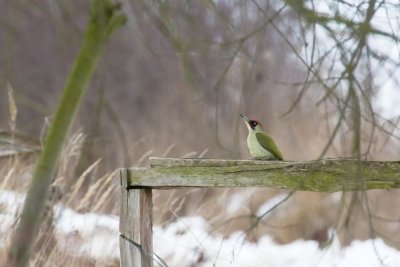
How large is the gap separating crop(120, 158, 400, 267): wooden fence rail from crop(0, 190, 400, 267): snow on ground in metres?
0.74

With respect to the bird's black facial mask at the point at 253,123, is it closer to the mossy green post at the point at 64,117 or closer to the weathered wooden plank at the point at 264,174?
the weathered wooden plank at the point at 264,174

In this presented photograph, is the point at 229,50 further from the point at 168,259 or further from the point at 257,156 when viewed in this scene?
the point at 168,259

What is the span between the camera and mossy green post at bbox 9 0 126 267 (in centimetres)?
245

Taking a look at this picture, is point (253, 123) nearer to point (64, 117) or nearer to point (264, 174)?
point (264, 174)

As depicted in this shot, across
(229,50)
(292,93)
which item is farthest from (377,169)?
(292,93)

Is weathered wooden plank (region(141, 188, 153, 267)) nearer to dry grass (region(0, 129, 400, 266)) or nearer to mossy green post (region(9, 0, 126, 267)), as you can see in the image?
mossy green post (region(9, 0, 126, 267))

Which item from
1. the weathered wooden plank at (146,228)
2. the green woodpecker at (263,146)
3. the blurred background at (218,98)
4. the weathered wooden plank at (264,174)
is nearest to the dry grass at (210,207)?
the blurred background at (218,98)

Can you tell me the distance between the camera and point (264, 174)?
2.79 meters

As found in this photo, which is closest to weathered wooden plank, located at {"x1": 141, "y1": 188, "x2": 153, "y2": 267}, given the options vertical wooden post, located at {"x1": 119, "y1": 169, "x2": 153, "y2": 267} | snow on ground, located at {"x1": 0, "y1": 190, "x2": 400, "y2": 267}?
vertical wooden post, located at {"x1": 119, "y1": 169, "x2": 153, "y2": 267}

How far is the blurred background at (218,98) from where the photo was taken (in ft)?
8.27

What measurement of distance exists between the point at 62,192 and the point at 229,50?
2274 mm

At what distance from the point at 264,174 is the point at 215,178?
7.3 inches

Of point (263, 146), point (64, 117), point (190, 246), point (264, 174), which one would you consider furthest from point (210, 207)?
point (64, 117)

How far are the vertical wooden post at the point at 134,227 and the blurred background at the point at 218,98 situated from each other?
0.60 ft
